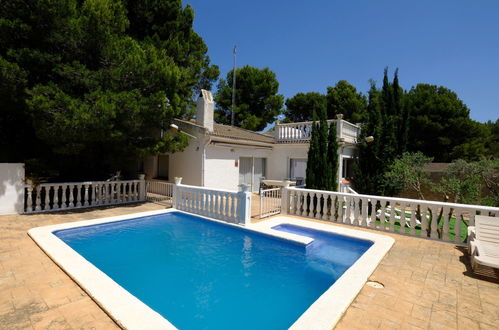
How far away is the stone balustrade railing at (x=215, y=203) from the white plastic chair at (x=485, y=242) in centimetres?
612

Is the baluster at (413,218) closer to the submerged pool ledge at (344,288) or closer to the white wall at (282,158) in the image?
the submerged pool ledge at (344,288)

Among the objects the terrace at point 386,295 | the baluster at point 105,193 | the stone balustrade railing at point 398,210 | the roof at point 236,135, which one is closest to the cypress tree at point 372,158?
the stone balustrade railing at point 398,210

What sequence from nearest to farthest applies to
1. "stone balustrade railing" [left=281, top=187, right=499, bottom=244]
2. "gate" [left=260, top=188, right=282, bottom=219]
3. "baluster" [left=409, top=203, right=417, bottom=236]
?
"stone balustrade railing" [left=281, top=187, right=499, bottom=244]
"baluster" [left=409, top=203, right=417, bottom=236]
"gate" [left=260, top=188, right=282, bottom=219]

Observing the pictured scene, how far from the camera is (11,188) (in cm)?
938

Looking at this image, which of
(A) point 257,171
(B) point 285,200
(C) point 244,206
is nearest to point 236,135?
(A) point 257,171

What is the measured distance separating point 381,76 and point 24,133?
1986 centimetres

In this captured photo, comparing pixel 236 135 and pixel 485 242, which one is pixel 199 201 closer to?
pixel 236 135

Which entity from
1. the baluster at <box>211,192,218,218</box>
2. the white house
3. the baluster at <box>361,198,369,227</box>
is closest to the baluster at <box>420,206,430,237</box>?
the baluster at <box>361,198,369,227</box>

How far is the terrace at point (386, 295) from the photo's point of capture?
3471 millimetres

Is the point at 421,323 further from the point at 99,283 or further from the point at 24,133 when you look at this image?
the point at 24,133

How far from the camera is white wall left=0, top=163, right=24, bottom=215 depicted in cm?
916

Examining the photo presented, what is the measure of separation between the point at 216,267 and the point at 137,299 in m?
2.26

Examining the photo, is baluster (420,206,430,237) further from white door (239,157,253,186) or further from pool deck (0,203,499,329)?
white door (239,157,253,186)

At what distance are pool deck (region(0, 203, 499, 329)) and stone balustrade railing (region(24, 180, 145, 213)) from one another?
4.48 metres
